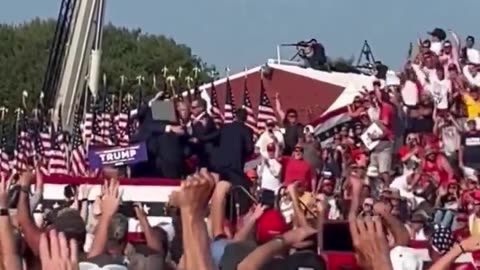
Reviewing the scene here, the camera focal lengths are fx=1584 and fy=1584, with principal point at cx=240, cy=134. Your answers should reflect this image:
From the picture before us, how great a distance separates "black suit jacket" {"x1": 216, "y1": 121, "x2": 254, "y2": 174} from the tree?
5330 centimetres

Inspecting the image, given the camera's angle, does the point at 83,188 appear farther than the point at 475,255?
Yes

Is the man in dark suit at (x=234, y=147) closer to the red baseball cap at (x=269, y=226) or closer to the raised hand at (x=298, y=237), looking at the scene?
the red baseball cap at (x=269, y=226)

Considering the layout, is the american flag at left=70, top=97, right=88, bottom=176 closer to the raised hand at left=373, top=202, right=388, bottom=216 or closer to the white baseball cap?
the raised hand at left=373, top=202, right=388, bottom=216

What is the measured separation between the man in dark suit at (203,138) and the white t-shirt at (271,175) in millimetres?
999

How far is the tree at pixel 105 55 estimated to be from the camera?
75.4 metres

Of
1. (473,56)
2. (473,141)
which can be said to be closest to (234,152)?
(473,141)

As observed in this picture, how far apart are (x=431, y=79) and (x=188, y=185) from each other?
16.4 m

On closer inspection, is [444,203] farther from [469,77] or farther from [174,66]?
[174,66]

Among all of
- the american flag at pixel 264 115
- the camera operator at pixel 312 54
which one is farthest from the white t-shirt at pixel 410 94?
the camera operator at pixel 312 54

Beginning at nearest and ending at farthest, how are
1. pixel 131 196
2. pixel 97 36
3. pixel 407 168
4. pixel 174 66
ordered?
pixel 131 196 → pixel 407 168 → pixel 97 36 → pixel 174 66

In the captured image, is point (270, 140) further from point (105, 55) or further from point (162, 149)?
point (105, 55)

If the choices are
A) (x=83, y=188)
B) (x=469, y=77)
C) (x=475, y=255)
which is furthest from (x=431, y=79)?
(x=475, y=255)

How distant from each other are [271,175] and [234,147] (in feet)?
4.96

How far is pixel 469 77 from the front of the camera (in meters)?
23.2
